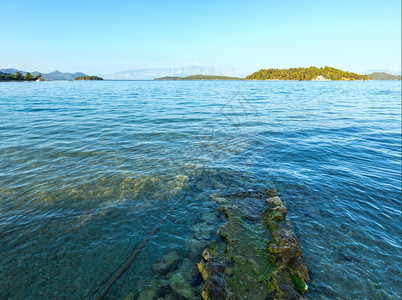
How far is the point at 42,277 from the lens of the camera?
15.2ft

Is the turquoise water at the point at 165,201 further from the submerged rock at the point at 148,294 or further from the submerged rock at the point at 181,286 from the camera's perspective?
the submerged rock at the point at 181,286

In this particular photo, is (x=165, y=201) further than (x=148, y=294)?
Yes

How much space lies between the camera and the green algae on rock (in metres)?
4.18

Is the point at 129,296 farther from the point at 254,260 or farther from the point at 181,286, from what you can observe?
the point at 254,260

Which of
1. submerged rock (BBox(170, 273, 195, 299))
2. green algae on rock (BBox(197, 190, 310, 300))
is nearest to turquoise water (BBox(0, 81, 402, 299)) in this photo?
submerged rock (BBox(170, 273, 195, 299))

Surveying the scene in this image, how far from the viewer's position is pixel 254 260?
4895mm

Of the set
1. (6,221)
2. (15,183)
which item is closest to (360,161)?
(6,221)

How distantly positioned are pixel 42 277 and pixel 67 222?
195 centimetres

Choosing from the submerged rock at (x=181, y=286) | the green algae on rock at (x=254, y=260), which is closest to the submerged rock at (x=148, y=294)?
the submerged rock at (x=181, y=286)

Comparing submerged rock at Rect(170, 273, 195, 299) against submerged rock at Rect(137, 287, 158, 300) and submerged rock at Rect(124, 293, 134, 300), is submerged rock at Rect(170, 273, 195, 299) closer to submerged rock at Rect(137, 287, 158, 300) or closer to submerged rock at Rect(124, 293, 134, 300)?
submerged rock at Rect(137, 287, 158, 300)

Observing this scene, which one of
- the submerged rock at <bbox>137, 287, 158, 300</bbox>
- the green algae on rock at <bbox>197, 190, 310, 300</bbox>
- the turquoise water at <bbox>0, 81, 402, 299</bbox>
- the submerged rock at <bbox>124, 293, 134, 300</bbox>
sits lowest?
the turquoise water at <bbox>0, 81, 402, 299</bbox>

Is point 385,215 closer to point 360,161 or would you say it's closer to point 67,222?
point 360,161

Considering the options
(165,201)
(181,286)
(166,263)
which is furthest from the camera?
(165,201)

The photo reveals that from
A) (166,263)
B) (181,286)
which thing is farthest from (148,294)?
(166,263)
